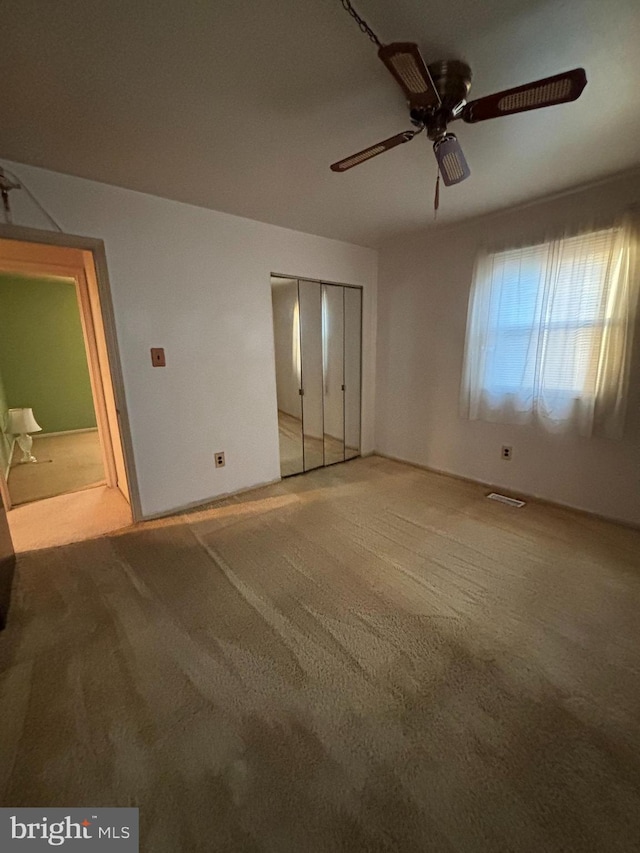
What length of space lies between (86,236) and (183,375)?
42.4 inches

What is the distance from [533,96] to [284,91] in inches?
39.3

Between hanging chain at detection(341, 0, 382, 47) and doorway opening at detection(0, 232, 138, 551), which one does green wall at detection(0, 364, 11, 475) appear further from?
hanging chain at detection(341, 0, 382, 47)

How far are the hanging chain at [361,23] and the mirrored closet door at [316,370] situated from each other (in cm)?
207

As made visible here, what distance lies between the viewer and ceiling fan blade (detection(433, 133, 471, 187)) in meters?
1.47

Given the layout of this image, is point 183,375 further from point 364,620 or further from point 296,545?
point 364,620

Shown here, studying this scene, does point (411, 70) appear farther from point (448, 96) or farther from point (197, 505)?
point (197, 505)

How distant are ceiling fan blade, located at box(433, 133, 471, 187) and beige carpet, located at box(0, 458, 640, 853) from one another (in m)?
2.17

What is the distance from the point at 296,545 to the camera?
7.68 feet

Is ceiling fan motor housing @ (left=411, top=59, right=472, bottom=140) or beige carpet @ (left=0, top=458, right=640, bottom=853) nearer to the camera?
beige carpet @ (left=0, top=458, right=640, bottom=853)

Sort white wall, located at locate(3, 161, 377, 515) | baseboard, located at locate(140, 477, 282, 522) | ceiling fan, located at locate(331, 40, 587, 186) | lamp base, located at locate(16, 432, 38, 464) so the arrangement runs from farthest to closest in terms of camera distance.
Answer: lamp base, located at locate(16, 432, 38, 464)
baseboard, located at locate(140, 477, 282, 522)
white wall, located at locate(3, 161, 377, 515)
ceiling fan, located at locate(331, 40, 587, 186)

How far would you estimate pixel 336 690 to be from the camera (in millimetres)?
1336
